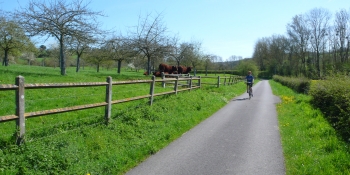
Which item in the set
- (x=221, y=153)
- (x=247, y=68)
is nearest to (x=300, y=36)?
(x=247, y=68)

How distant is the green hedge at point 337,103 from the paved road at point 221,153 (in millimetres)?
1686

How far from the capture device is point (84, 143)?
217 inches

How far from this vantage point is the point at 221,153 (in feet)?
19.8

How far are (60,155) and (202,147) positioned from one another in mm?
3221

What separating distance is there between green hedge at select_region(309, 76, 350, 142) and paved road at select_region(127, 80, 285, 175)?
1.69m

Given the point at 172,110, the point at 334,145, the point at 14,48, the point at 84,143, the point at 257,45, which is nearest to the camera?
the point at 84,143

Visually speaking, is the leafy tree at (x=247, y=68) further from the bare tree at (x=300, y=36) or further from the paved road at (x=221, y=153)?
the paved road at (x=221, y=153)

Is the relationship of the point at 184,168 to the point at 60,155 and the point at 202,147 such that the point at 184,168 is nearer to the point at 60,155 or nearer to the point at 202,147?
the point at 202,147

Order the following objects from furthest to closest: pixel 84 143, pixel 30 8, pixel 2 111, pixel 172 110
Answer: pixel 30 8, pixel 172 110, pixel 2 111, pixel 84 143

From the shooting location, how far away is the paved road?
506 cm

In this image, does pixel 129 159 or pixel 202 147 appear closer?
pixel 129 159

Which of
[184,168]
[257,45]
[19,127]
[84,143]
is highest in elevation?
[257,45]

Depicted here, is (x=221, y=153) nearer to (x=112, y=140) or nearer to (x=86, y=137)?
(x=112, y=140)

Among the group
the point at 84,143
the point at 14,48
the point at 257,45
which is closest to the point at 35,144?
the point at 84,143
